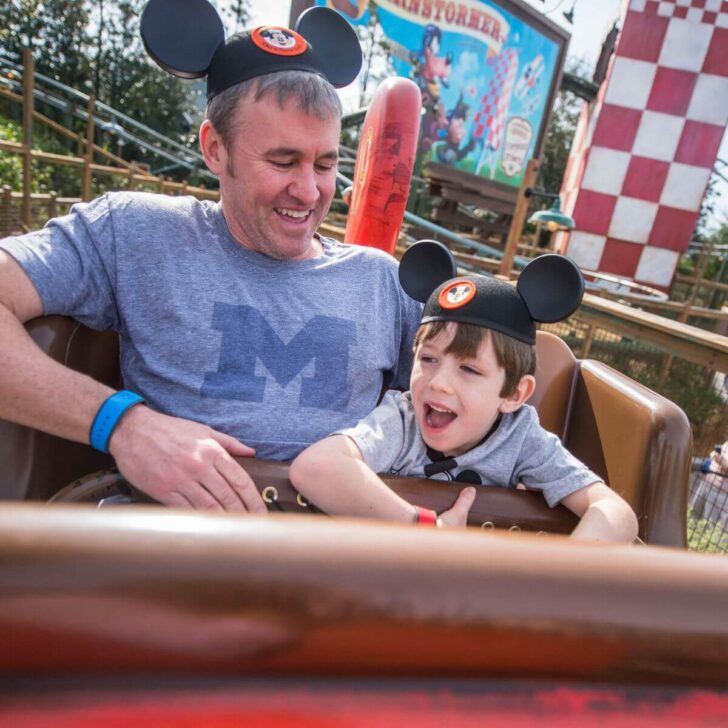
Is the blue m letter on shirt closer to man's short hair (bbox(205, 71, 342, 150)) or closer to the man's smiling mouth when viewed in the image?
the man's smiling mouth

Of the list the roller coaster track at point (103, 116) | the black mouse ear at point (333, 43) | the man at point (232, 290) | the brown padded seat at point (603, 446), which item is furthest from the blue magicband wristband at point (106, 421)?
the roller coaster track at point (103, 116)

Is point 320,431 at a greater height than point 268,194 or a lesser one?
lesser

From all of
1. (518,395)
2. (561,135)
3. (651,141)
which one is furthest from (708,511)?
(561,135)

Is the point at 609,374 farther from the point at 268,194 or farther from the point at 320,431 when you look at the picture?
the point at 268,194

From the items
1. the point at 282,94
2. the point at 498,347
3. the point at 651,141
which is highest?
the point at 651,141

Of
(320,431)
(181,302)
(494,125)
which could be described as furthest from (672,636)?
(494,125)

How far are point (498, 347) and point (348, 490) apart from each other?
14.0 inches

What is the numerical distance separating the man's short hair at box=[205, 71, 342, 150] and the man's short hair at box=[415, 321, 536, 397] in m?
0.45

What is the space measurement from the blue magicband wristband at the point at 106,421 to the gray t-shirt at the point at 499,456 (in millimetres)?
327

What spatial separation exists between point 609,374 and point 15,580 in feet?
3.81

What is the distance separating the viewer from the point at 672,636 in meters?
0.31

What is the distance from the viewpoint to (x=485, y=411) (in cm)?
94

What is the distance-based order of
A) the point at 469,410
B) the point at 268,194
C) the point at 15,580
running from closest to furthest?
1. the point at 15,580
2. the point at 469,410
3. the point at 268,194

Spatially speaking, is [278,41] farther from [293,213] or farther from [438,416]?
[438,416]
